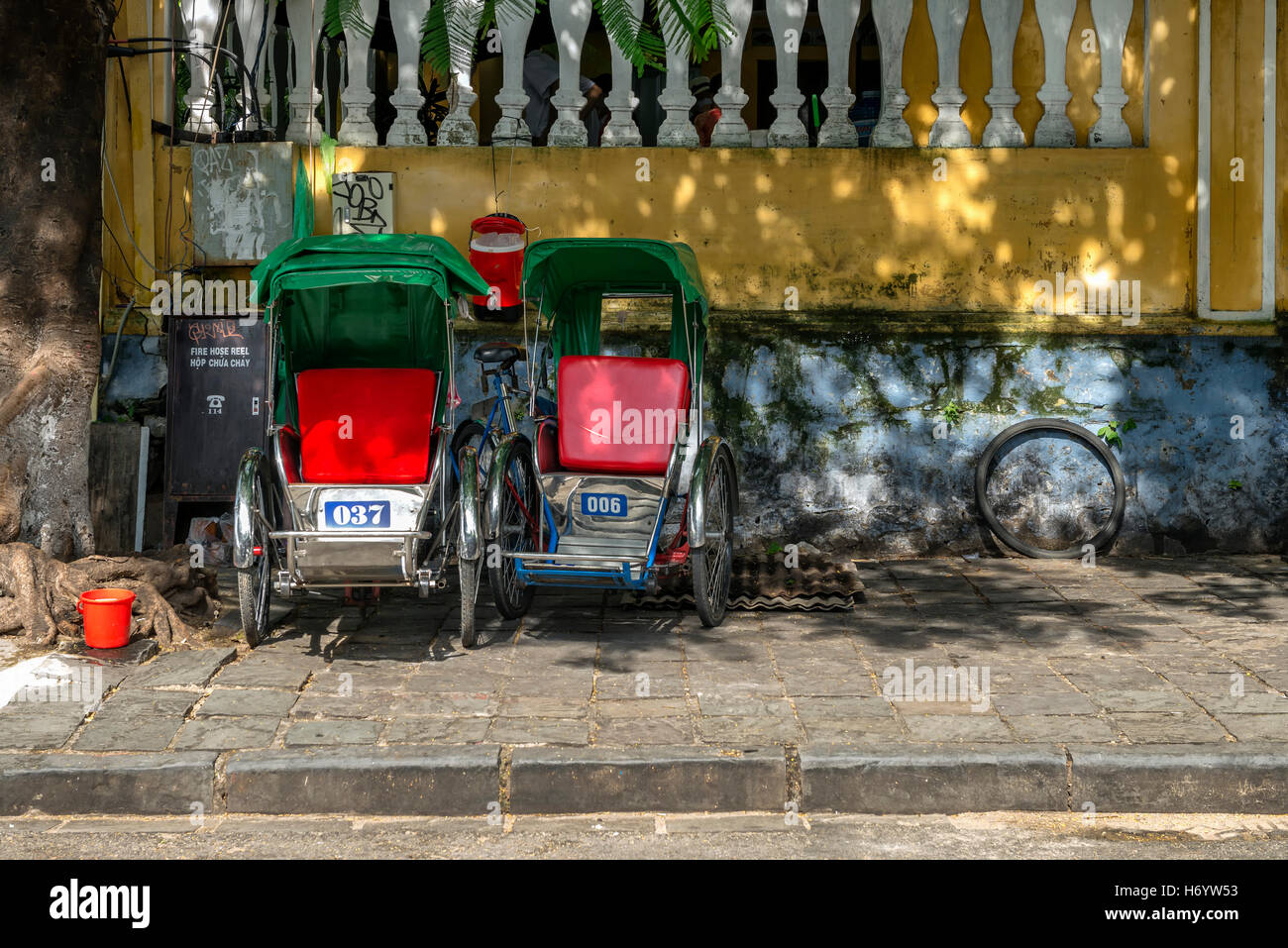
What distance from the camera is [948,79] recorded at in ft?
28.6

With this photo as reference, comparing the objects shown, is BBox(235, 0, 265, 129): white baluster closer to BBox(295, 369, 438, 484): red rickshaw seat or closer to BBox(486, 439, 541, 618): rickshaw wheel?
BBox(295, 369, 438, 484): red rickshaw seat

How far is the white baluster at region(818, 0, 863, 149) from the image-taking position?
28.6ft

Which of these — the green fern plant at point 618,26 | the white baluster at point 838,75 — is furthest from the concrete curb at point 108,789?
the white baluster at point 838,75

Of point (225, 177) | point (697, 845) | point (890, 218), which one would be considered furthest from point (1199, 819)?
point (225, 177)

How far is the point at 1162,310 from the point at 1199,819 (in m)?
4.81

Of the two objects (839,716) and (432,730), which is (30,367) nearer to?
(432,730)

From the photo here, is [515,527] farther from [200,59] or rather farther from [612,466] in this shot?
[200,59]

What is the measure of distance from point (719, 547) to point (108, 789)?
3.27 m

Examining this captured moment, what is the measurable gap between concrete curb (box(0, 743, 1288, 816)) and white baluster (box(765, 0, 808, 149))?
5.04m

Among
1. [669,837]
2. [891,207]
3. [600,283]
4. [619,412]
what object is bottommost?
[669,837]

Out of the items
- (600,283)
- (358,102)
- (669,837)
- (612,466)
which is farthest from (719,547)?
(358,102)

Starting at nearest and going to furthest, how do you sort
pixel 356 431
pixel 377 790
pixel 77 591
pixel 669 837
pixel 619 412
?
1. pixel 669 837
2. pixel 377 790
3. pixel 77 591
4. pixel 356 431
5. pixel 619 412
